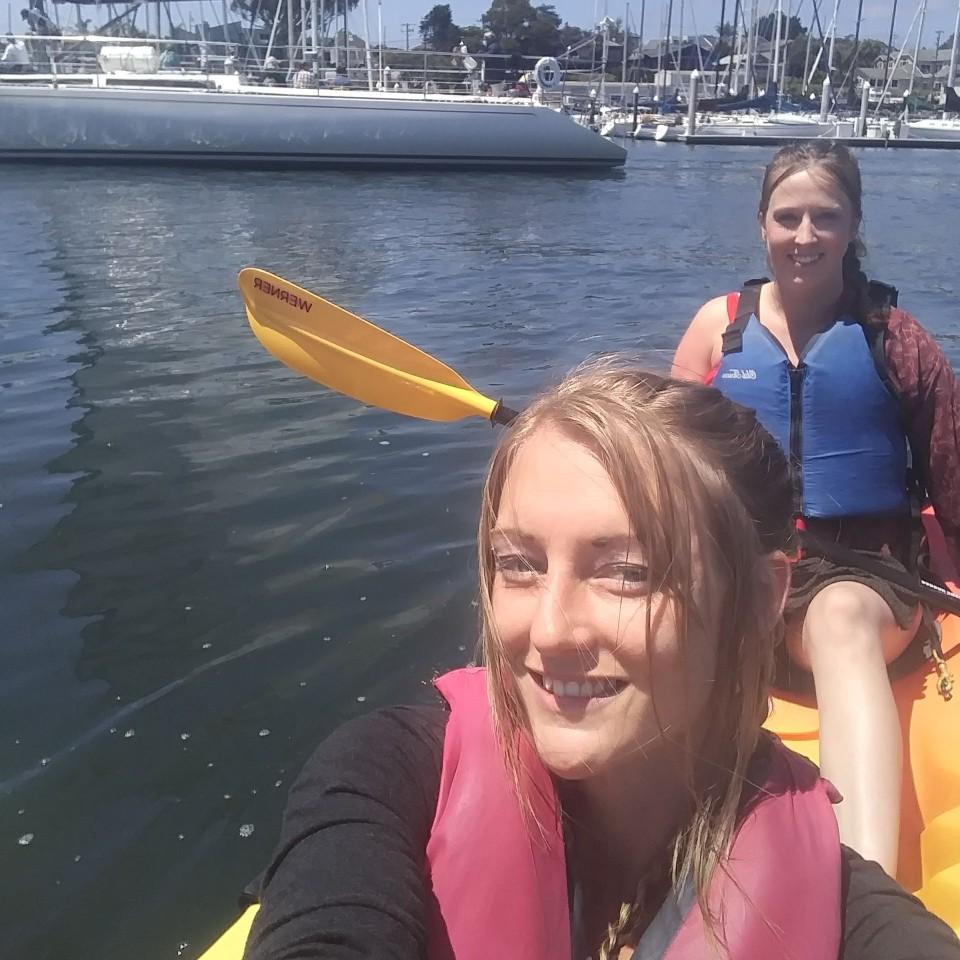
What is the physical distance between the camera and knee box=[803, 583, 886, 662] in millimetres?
2186

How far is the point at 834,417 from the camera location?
272 centimetres

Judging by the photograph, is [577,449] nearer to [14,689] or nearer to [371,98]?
[14,689]

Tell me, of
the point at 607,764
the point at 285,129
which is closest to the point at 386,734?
the point at 607,764

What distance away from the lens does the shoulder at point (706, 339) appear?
3.00 m

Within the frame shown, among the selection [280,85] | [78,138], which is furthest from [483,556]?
[280,85]

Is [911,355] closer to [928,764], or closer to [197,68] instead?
[928,764]

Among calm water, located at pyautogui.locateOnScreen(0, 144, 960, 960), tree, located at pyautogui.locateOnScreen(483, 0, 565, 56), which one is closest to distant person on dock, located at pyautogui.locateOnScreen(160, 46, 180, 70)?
calm water, located at pyautogui.locateOnScreen(0, 144, 960, 960)

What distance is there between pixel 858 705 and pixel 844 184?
53.4 inches

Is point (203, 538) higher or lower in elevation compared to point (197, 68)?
lower

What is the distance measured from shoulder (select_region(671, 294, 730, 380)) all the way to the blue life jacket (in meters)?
0.19

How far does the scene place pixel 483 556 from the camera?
4.17ft

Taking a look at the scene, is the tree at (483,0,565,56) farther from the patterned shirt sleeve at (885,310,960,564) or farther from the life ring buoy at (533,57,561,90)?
the patterned shirt sleeve at (885,310,960,564)

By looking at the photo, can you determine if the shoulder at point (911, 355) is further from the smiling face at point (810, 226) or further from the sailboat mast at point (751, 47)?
the sailboat mast at point (751, 47)

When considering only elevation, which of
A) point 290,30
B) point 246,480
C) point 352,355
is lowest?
point 246,480
